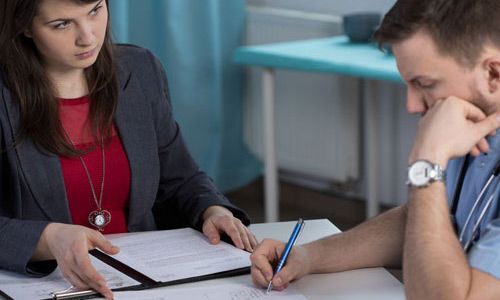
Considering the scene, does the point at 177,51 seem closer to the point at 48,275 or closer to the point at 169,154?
the point at 169,154

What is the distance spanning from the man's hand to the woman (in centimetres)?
47

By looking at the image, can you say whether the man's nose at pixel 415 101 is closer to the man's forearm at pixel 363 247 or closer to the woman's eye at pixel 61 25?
the man's forearm at pixel 363 247

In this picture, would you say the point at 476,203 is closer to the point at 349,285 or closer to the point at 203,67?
the point at 349,285

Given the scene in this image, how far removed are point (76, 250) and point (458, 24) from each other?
2.41 feet

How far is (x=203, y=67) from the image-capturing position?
4.38 metres

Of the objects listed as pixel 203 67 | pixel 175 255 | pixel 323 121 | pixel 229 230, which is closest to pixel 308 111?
pixel 323 121

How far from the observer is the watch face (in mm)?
1517

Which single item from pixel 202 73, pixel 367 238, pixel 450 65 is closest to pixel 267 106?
pixel 202 73

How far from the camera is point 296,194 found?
478cm

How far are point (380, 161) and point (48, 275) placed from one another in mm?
2774

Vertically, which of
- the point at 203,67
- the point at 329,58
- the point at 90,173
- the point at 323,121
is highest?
the point at 90,173

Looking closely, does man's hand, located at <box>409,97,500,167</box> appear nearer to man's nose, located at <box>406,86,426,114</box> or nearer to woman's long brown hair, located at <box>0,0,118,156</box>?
man's nose, located at <box>406,86,426,114</box>

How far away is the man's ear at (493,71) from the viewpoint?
149 cm

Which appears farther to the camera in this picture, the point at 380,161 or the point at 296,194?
the point at 296,194
